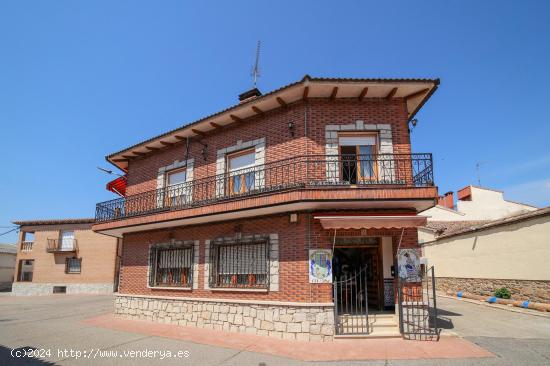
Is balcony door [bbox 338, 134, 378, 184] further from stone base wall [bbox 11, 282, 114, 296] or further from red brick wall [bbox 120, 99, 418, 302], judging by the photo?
stone base wall [bbox 11, 282, 114, 296]

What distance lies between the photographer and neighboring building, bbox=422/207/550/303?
1446 centimetres

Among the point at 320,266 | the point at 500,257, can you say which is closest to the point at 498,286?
the point at 500,257

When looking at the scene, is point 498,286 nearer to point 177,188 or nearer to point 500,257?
point 500,257

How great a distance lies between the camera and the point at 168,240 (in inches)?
558

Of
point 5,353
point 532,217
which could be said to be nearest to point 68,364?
point 5,353

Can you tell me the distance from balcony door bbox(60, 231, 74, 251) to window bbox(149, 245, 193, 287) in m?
21.8

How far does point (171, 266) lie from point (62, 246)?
2381 centimetres

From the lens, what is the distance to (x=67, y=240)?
31.8 m

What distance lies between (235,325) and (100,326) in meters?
5.52

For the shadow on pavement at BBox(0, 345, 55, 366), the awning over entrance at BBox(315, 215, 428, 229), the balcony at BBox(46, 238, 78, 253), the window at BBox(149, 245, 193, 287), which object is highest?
the awning over entrance at BBox(315, 215, 428, 229)

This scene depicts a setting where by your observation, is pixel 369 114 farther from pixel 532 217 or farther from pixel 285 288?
pixel 532 217

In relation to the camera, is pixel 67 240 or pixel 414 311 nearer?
pixel 414 311

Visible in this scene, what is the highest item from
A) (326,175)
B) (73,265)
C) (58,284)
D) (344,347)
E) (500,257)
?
(326,175)

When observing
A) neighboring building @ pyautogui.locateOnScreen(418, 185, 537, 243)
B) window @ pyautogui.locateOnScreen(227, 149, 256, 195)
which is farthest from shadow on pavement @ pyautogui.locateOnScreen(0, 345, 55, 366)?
neighboring building @ pyautogui.locateOnScreen(418, 185, 537, 243)
